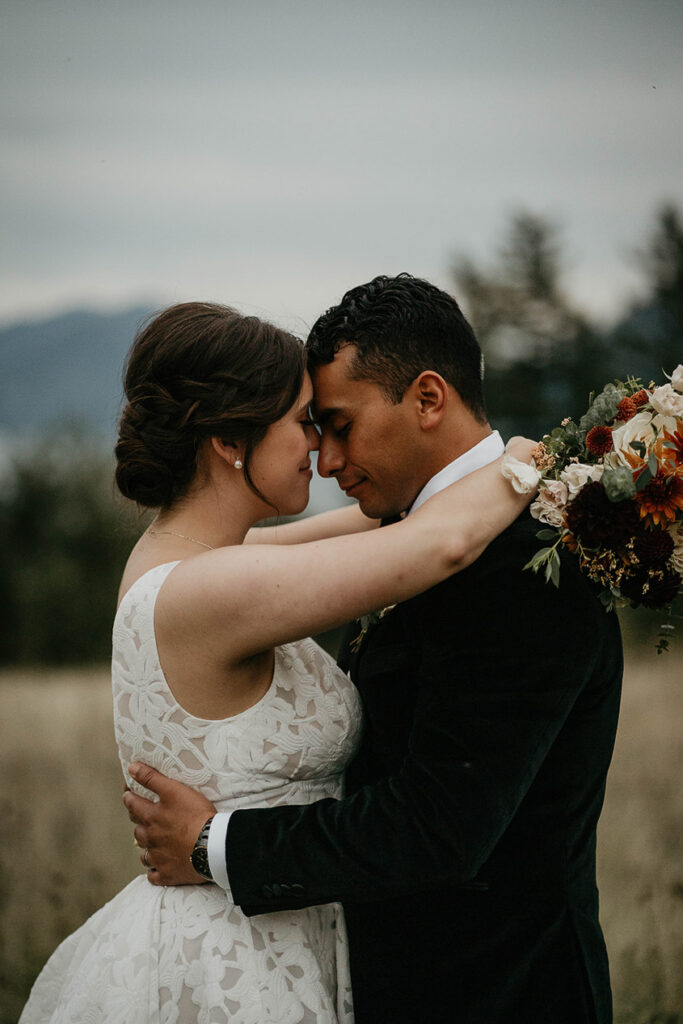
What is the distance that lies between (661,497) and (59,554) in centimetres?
568

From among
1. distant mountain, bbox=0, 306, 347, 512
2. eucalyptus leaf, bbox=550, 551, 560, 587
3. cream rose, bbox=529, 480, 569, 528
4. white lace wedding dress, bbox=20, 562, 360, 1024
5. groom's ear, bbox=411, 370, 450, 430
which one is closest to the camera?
eucalyptus leaf, bbox=550, 551, 560, 587

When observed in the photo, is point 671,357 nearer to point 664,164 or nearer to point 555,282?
point 555,282

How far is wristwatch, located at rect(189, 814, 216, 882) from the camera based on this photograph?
6.75 feet

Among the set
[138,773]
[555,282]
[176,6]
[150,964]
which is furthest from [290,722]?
[176,6]

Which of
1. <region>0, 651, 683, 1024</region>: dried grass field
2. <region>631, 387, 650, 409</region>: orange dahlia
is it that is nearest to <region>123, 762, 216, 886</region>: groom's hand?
<region>631, 387, 650, 409</region>: orange dahlia

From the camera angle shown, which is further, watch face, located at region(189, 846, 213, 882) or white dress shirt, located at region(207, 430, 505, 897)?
white dress shirt, located at region(207, 430, 505, 897)

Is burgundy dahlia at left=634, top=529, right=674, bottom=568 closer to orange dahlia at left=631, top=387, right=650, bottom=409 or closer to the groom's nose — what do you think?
orange dahlia at left=631, top=387, right=650, bottom=409

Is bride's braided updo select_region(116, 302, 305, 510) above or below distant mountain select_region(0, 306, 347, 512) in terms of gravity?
below

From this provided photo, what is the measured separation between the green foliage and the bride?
4472mm

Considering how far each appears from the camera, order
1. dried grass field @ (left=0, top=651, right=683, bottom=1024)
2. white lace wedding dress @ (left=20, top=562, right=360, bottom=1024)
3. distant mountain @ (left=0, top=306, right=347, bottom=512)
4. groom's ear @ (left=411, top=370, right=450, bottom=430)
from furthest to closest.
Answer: distant mountain @ (left=0, top=306, right=347, bottom=512), dried grass field @ (left=0, top=651, right=683, bottom=1024), groom's ear @ (left=411, top=370, right=450, bottom=430), white lace wedding dress @ (left=20, top=562, right=360, bottom=1024)

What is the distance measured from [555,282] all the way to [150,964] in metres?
5.76

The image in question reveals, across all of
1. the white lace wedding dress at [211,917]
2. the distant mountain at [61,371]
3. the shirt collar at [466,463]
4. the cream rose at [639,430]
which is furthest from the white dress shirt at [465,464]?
the distant mountain at [61,371]

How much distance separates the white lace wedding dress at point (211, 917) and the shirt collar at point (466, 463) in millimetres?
625

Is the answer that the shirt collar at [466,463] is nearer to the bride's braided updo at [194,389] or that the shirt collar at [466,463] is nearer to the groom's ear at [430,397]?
the groom's ear at [430,397]
